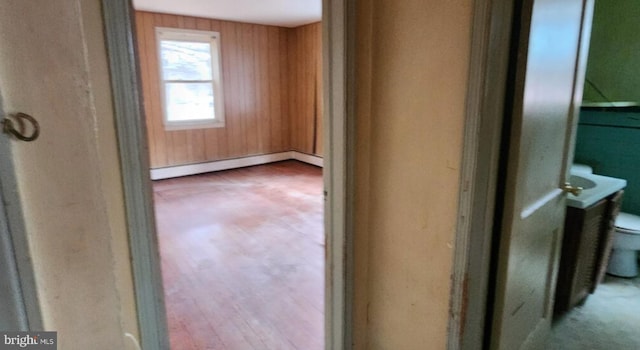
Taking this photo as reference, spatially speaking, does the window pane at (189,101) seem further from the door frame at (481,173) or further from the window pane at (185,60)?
the door frame at (481,173)

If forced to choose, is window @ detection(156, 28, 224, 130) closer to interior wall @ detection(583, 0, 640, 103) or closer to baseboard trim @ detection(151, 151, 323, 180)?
baseboard trim @ detection(151, 151, 323, 180)

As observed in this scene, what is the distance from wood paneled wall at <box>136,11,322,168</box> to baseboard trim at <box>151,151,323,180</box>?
0.26 ft

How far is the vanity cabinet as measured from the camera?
1918 mm

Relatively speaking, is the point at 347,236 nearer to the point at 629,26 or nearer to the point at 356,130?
the point at 356,130

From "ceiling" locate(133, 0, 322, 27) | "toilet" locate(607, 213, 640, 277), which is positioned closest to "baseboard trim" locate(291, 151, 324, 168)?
"ceiling" locate(133, 0, 322, 27)

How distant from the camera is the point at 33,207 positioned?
1.36ft

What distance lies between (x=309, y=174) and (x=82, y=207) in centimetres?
517

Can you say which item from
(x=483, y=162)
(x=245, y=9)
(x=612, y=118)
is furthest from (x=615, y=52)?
(x=245, y=9)

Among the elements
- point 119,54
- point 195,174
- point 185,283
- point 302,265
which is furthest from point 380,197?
point 195,174

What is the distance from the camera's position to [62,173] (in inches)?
16.9

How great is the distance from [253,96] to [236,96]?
0.30 meters

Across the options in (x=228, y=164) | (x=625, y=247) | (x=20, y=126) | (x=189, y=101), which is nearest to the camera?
(x=20, y=126)

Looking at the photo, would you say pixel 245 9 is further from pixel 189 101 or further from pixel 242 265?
pixel 242 265

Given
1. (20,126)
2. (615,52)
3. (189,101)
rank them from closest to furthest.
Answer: (20,126)
(615,52)
(189,101)
